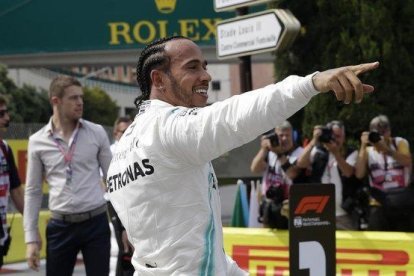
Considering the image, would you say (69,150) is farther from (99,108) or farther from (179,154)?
(99,108)

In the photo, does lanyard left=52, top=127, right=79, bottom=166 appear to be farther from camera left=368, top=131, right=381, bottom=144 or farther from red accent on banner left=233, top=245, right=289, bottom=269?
camera left=368, top=131, right=381, bottom=144

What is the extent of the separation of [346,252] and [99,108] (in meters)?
42.8

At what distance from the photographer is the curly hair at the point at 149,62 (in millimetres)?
3145

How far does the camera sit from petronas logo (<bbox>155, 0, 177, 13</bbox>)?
60.0 ft

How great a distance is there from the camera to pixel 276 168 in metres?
7.93

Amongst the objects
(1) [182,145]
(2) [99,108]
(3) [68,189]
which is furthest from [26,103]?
(1) [182,145]

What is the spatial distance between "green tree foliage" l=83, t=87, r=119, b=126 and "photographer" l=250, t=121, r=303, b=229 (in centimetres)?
3965

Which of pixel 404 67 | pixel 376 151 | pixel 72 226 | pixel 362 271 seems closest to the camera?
pixel 72 226

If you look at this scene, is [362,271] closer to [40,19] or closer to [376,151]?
[376,151]

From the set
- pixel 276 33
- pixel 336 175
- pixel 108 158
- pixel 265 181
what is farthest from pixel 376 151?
pixel 108 158

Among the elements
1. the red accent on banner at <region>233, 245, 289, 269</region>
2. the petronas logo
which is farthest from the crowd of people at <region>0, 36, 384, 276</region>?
the petronas logo

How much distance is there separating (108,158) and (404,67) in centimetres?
653

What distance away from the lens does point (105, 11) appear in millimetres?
18719

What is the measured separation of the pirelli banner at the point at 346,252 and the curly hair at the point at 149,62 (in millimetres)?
4194
